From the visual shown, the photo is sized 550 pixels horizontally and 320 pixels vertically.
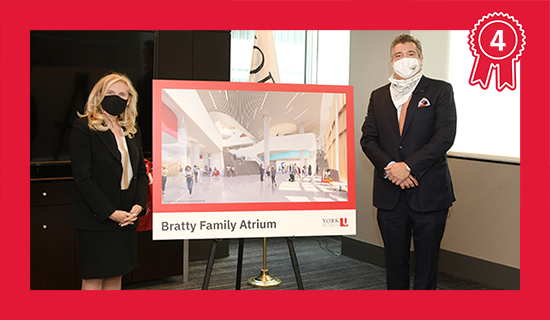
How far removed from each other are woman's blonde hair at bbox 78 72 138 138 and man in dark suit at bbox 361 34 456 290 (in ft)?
4.62

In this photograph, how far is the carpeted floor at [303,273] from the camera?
341cm

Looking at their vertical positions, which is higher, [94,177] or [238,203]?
[94,177]

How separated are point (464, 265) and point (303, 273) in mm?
1354

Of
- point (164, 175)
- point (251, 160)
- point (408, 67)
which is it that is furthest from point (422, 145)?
point (164, 175)

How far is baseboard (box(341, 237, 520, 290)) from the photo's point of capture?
11.0 feet

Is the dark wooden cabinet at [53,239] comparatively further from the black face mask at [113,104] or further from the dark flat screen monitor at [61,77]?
the black face mask at [113,104]

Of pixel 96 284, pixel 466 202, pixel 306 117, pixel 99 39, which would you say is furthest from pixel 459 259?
pixel 99 39

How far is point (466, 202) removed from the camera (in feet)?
12.1

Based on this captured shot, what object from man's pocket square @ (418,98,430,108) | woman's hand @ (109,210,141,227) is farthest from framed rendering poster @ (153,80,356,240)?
man's pocket square @ (418,98,430,108)

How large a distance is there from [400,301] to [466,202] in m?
2.03

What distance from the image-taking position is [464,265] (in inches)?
144

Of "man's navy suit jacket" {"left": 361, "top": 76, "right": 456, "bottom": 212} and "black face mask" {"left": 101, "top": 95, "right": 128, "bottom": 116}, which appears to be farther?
"man's navy suit jacket" {"left": 361, "top": 76, "right": 456, "bottom": 212}

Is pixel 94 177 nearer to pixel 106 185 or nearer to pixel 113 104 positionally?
pixel 106 185

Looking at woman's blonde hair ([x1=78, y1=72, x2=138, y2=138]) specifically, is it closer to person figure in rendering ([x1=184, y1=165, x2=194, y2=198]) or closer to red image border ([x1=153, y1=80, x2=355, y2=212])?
red image border ([x1=153, y1=80, x2=355, y2=212])
